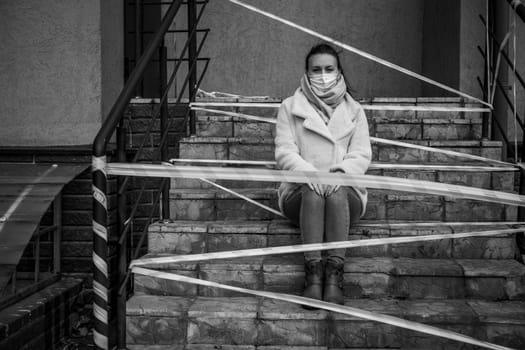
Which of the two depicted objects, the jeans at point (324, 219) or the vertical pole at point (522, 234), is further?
the vertical pole at point (522, 234)

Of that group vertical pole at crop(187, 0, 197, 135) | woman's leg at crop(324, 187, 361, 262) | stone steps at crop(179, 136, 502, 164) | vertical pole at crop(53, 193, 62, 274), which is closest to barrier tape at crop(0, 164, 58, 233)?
vertical pole at crop(53, 193, 62, 274)

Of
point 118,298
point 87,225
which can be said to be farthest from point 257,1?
point 118,298

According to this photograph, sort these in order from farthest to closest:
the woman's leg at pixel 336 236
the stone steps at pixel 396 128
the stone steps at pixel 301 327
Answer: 1. the stone steps at pixel 396 128
2. the woman's leg at pixel 336 236
3. the stone steps at pixel 301 327

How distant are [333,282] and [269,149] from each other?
1.51 metres

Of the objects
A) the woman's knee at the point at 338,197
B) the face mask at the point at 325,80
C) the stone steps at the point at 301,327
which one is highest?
the face mask at the point at 325,80

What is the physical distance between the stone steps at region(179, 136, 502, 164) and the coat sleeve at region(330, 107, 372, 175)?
0.89 meters

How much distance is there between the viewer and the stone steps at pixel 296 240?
3.00 meters

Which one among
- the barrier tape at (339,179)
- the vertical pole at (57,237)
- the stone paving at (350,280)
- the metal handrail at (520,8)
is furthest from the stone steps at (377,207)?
the barrier tape at (339,179)

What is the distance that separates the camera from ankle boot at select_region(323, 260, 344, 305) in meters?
2.54

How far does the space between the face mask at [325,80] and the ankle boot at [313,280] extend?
0.97m

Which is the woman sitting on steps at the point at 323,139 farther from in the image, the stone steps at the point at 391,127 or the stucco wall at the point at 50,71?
the stucco wall at the point at 50,71

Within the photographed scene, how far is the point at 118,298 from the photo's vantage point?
249 centimetres

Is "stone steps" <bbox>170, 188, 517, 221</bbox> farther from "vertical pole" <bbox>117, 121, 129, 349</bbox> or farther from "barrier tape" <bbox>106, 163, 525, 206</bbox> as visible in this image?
"barrier tape" <bbox>106, 163, 525, 206</bbox>

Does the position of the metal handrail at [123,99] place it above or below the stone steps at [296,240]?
above
